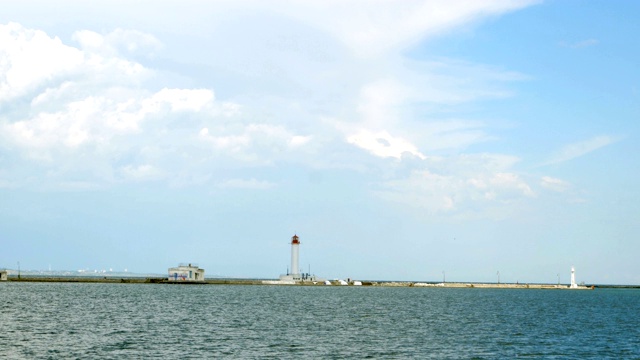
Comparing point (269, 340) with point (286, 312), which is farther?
point (286, 312)

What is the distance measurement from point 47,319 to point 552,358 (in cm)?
5657

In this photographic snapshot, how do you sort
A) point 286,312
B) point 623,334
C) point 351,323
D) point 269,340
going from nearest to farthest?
point 269,340, point 623,334, point 351,323, point 286,312

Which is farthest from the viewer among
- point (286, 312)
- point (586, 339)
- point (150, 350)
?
point (286, 312)

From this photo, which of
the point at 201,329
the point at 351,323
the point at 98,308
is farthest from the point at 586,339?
the point at 98,308

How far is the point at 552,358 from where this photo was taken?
181ft

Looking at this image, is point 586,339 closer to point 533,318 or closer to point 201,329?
point 533,318

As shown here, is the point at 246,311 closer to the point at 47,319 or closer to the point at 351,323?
the point at 351,323

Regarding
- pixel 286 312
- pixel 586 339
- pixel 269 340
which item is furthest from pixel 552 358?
pixel 286 312

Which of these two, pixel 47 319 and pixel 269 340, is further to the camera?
pixel 47 319

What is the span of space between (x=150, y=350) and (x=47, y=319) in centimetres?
3069

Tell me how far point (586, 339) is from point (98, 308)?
67.8 m

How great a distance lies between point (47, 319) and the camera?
7919 cm

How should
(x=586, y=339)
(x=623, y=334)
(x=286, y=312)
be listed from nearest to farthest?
1. (x=586, y=339)
2. (x=623, y=334)
3. (x=286, y=312)

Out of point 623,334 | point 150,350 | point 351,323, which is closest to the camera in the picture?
point 150,350
